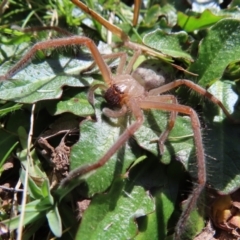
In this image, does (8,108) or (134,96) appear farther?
(134,96)

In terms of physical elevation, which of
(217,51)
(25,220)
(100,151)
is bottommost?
(25,220)

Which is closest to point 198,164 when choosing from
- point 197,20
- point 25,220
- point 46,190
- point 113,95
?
point 113,95

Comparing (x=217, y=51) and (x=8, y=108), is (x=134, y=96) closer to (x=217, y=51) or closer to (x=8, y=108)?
(x=217, y=51)

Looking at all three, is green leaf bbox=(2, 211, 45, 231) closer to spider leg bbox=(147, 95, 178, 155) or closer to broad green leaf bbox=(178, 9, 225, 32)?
spider leg bbox=(147, 95, 178, 155)

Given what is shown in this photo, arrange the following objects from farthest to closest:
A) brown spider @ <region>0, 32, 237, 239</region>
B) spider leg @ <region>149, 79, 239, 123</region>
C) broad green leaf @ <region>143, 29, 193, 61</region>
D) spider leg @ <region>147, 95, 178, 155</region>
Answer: broad green leaf @ <region>143, 29, 193, 61</region>
spider leg @ <region>149, 79, 239, 123</region>
spider leg @ <region>147, 95, 178, 155</region>
brown spider @ <region>0, 32, 237, 239</region>

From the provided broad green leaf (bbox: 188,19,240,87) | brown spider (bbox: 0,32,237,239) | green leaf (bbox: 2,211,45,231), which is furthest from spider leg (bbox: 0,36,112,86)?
green leaf (bbox: 2,211,45,231)

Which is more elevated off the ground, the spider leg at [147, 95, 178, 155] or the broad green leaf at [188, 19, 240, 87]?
the broad green leaf at [188, 19, 240, 87]
